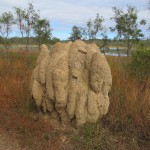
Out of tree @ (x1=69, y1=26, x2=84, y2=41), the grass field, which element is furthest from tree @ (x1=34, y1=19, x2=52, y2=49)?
the grass field

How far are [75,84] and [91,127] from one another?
865 millimetres

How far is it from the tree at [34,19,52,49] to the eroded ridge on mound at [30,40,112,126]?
14.6 metres

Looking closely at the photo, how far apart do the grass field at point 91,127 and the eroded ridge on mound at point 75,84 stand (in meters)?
0.28

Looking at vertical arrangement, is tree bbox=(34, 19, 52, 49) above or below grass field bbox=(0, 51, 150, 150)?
above

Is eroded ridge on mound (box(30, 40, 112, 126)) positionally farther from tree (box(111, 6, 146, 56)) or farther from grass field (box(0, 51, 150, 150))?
tree (box(111, 6, 146, 56))

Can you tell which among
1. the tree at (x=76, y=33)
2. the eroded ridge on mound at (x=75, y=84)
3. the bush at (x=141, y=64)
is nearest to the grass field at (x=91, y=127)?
the eroded ridge on mound at (x=75, y=84)

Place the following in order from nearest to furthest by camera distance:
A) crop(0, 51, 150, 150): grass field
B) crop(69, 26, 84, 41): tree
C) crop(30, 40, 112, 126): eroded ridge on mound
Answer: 1. crop(0, 51, 150, 150): grass field
2. crop(30, 40, 112, 126): eroded ridge on mound
3. crop(69, 26, 84, 41): tree

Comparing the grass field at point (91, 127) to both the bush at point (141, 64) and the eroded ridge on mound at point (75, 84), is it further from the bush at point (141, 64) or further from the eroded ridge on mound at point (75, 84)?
the bush at point (141, 64)

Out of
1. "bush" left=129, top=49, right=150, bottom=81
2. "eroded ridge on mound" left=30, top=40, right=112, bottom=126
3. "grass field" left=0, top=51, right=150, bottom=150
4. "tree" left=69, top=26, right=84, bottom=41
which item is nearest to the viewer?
"grass field" left=0, top=51, right=150, bottom=150

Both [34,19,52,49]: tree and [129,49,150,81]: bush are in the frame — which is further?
[34,19,52,49]: tree

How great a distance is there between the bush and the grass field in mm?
1301

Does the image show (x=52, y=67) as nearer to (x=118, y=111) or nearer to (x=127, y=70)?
(x=118, y=111)

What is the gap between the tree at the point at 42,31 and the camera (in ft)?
69.1

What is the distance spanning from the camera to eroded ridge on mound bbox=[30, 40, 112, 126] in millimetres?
6238
